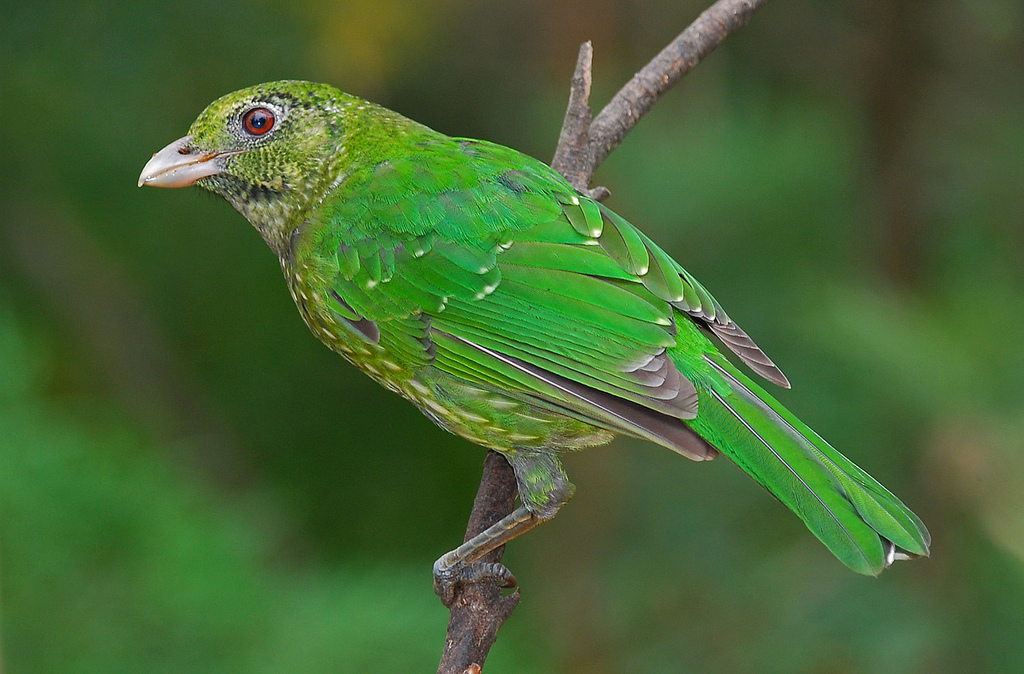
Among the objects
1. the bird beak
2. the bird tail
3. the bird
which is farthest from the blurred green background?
the bird tail

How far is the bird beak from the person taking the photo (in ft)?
10.3

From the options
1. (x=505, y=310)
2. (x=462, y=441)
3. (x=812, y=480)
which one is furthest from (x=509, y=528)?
(x=462, y=441)

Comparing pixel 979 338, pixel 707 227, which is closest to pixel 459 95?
pixel 707 227

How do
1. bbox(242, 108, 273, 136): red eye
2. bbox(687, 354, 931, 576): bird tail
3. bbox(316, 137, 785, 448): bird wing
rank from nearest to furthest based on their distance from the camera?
bbox(687, 354, 931, 576): bird tail < bbox(316, 137, 785, 448): bird wing < bbox(242, 108, 273, 136): red eye

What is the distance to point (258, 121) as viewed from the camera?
3.24 meters

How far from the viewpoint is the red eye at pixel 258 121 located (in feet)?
10.6

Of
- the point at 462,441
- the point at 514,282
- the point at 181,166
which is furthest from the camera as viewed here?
the point at 462,441

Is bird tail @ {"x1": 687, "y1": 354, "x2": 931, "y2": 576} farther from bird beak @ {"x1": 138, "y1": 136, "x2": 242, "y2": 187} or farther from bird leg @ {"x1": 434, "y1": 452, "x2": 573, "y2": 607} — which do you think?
bird beak @ {"x1": 138, "y1": 136, "x2": 242, "y2": 187}

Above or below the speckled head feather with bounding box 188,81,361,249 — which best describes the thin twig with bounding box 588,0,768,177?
above

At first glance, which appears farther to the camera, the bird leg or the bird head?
the bird head

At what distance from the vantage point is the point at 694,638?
4.79 metres

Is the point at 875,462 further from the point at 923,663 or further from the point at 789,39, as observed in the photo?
the point at 789,39

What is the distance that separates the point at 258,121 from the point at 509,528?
128 cm

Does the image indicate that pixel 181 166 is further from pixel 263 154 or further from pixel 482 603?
pixel 482 603
